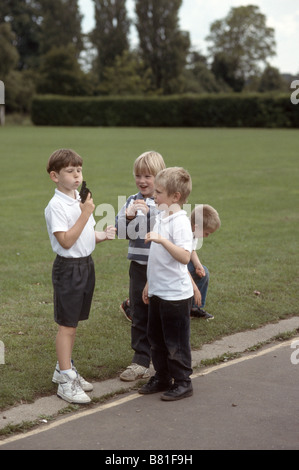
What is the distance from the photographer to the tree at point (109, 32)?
252 ft

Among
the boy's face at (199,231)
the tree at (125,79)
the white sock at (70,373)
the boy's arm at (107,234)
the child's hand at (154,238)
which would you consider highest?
the tree at (125,79)

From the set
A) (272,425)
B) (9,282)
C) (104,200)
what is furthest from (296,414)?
(104,200)

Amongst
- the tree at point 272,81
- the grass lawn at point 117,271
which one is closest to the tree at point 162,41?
the tree at point 272,81

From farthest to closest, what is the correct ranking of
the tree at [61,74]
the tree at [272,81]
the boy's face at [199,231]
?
the tree at [272,81] < the tree at [61,74] < the boy's face at [199,231]

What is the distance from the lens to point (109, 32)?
3066 inches

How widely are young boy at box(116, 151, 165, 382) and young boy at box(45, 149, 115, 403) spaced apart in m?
0.25

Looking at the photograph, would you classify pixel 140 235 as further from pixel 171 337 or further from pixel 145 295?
pixel 171 337

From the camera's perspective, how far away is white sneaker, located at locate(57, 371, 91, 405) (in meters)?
4.02

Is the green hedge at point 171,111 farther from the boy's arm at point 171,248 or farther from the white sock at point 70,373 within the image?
the white sock at point 70,373

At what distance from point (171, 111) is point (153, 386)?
164 feet

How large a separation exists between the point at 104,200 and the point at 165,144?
16.6 m

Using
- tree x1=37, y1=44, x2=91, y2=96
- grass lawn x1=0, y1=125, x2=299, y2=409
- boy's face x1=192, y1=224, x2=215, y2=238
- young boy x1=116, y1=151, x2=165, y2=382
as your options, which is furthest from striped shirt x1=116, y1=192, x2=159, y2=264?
tree x1=37, y1=44, x2=91, y2=96

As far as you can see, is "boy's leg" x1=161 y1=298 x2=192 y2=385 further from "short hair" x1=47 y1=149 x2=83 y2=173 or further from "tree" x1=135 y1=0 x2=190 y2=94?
"tree" x1=135 y1=0 x2=190 y2=94

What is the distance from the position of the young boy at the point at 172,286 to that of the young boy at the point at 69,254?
38 cm
